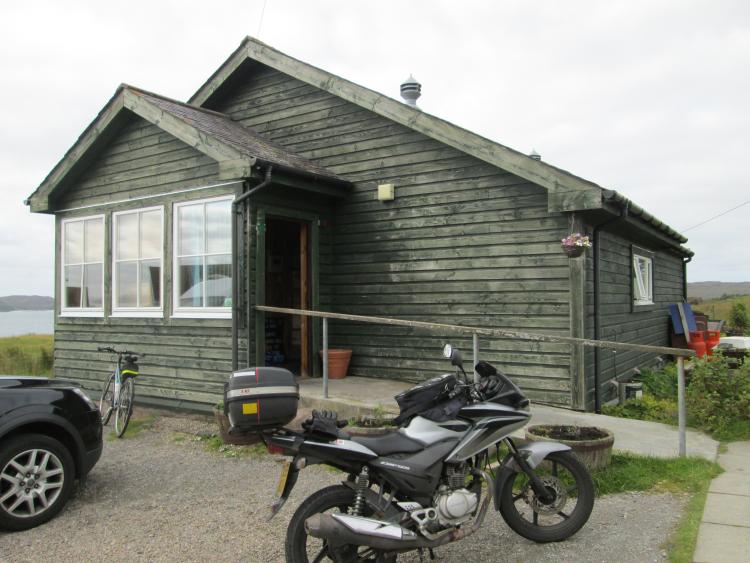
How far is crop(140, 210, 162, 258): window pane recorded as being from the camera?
847cm

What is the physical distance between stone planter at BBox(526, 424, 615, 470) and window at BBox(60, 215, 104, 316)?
6.64 meters

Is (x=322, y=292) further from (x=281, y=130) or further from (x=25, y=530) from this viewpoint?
(x=25, y=530)

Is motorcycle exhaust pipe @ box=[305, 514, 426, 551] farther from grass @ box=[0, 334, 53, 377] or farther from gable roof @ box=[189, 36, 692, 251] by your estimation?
grass @ box=[0, 334, 53, 377]

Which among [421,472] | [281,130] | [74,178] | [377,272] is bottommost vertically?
[421,472]

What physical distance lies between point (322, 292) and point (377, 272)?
0.84m

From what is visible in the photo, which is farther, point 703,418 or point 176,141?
point 176,141

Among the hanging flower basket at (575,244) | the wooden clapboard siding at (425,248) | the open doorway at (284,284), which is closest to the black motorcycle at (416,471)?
the hanging flower basket at (575,244)

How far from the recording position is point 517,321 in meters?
7.46

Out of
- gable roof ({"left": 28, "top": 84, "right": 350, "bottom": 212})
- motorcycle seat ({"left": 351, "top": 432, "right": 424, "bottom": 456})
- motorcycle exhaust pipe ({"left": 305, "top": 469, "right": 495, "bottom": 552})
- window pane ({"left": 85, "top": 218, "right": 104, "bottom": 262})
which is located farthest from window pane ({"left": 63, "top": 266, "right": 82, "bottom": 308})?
motorcycle exhaust pipe ({"left": 305, "top": 469, "right": 495, "bottom": 552})

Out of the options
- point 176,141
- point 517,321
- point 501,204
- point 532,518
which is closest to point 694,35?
point 501,204

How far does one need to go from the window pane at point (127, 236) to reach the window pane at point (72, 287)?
1.03 meters

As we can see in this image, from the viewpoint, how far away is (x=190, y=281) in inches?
320

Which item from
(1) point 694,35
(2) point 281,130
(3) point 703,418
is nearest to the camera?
(3) point 703,418

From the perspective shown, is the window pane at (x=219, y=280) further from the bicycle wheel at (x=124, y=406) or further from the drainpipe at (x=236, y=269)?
the bicycle wheel at (x=124, y=406)
